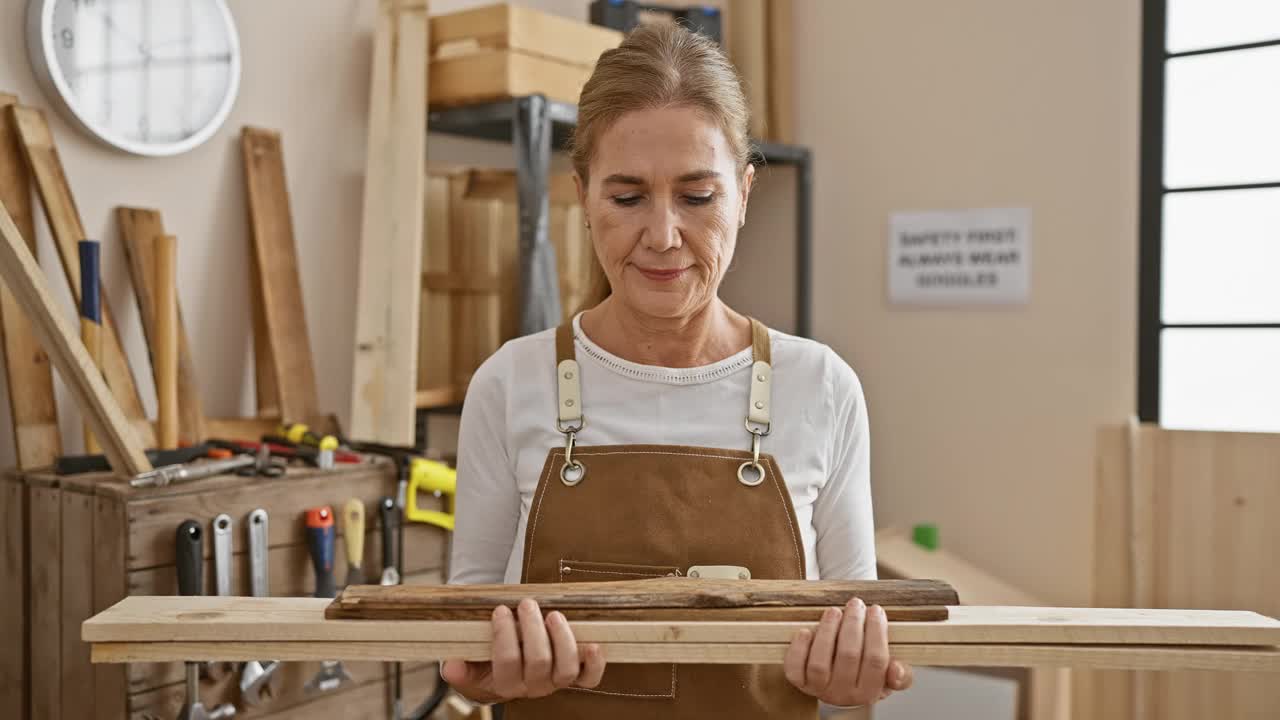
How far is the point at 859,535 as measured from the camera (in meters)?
1.36

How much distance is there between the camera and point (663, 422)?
1345 mm

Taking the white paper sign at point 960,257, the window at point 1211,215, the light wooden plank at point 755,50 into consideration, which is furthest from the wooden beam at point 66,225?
the window at point 1211,215

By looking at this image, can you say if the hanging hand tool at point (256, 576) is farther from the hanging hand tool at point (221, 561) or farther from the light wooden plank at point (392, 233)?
the light wooden plank at point (392, 233)

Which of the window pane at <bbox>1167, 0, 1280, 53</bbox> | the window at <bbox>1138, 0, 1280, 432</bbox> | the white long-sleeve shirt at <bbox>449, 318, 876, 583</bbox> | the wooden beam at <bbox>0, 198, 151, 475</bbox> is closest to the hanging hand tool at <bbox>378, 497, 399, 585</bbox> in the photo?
the wooden beam at <bbox>0, 198, 151, 475</bbox>

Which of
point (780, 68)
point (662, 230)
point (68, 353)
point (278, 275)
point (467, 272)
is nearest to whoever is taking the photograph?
point (662, 230)

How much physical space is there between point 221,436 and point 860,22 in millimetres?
1991

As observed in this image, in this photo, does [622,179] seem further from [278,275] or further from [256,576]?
[278,275]

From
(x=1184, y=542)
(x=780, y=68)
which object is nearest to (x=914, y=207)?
(x=780, y=68)

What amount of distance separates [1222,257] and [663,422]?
6.37 ft

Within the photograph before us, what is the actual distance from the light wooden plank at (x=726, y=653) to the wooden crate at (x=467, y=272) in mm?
1511

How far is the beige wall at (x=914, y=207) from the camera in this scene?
238cm

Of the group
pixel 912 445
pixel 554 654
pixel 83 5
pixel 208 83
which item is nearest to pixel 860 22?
pixel 912 445

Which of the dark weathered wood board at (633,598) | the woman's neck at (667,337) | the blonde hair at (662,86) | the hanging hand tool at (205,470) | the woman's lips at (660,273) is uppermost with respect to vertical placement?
the blonde hair at (662,86)

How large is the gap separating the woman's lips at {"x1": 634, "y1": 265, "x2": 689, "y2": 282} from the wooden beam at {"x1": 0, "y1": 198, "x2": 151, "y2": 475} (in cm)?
93
